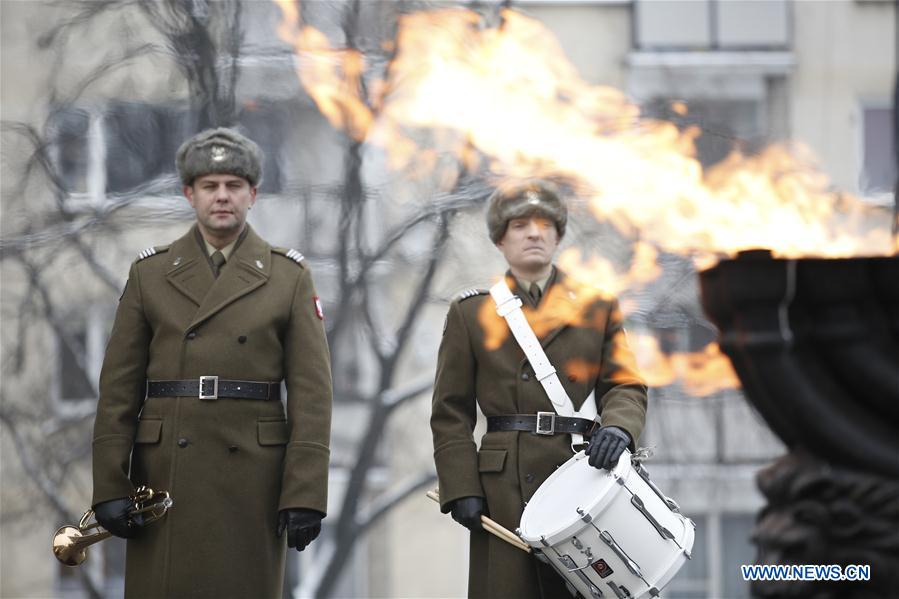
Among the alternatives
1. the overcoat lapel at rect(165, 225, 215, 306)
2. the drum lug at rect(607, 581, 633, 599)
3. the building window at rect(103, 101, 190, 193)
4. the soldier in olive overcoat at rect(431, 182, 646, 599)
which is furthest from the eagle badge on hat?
the building window at rect(103, 101, 190, 193)

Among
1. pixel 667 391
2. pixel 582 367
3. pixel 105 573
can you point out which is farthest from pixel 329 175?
pixel 582 367

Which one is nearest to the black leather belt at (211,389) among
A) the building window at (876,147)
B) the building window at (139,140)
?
the building window at (139,140)

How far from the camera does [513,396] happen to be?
6355 mm

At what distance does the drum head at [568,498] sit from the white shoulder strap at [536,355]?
24 centimetres

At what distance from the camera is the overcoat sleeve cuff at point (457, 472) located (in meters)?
6.27

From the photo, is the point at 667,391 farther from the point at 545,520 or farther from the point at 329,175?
the point at 545,520

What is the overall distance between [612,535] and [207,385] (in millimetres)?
1515

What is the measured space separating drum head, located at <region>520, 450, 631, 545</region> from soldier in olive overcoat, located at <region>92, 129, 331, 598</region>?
750 mm

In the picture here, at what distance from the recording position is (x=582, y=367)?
6.39 meters

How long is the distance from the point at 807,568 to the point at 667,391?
9.94m

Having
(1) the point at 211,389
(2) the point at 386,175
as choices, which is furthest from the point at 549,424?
(2) the point at 386,175

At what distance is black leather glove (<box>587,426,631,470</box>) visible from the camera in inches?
233

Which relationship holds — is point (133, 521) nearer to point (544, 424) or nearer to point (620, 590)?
point (544, 424)

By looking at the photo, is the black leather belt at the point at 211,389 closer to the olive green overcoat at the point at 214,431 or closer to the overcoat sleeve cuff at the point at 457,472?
the olive green overcoat at the point at 214,431
